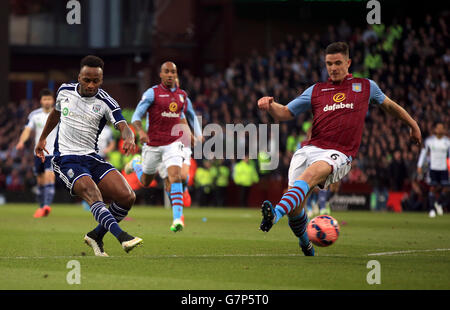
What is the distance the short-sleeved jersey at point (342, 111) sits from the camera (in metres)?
8.52

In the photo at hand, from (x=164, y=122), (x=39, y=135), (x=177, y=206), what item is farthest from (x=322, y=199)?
(x=177, y=206)

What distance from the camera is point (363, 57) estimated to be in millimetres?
27812

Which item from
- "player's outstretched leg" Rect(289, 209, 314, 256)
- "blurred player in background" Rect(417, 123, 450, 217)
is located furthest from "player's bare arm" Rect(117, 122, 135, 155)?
"blurred player in background" Rect(417, 123, 450, 217)

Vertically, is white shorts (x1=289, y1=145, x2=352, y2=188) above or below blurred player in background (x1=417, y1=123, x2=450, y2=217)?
above

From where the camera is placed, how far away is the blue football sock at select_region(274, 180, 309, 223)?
7.81 meters

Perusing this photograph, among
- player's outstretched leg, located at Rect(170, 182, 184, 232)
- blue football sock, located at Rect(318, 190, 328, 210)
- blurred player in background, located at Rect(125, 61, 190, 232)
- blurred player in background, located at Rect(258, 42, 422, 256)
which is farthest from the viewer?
blue football sock, located at Rect(318, 190, 328, 210)

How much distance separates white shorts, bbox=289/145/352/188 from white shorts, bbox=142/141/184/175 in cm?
458

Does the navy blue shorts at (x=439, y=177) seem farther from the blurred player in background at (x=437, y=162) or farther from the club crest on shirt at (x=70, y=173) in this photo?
the club crest on shirt at (x=70, y=173)

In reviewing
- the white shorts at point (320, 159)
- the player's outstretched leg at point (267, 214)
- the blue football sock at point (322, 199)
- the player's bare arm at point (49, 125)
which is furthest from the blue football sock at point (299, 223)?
the blue football sock at point (322, 199)

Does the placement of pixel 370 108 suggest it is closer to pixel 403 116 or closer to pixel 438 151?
pixel 438 151

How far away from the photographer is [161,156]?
1321cm

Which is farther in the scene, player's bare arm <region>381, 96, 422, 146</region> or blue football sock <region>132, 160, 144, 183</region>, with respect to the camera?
blue football sock <region>132, 160, 144, 183</region>

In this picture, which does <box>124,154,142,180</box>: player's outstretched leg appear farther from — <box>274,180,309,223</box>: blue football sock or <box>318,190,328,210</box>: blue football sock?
<box>274,180,309,223</box>: blue football sock

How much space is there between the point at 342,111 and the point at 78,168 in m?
2.73
